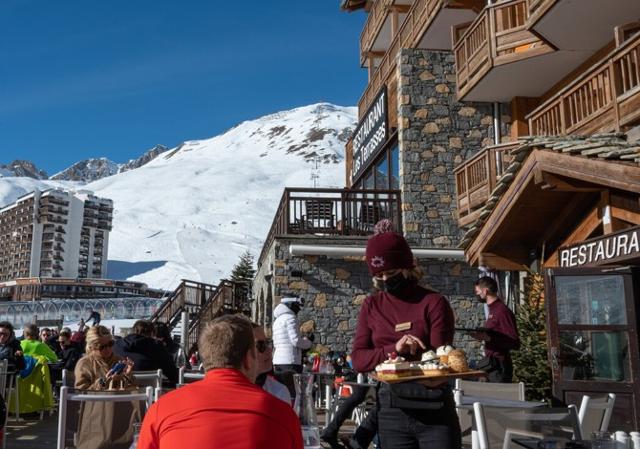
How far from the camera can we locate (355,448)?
4.53 m

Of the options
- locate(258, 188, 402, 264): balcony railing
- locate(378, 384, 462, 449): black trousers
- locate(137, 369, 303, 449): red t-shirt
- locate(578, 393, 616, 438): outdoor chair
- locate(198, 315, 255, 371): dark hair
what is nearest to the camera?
locate(137, 369, 303, 449): red t-shirt

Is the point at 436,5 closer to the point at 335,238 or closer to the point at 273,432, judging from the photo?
the point at 335,238

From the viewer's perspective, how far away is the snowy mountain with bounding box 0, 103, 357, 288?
271 ft

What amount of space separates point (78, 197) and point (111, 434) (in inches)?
3985

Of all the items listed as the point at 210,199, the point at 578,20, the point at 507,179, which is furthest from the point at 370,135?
the point at 210,199

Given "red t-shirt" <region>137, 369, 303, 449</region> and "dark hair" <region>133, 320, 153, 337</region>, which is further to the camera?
"dark hair" <region>133, 320, 153, 337</region>

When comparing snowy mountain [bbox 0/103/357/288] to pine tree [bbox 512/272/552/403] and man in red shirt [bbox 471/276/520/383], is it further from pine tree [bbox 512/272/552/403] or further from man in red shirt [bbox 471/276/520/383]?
man in red shirt [bbox 471/276/520/383]

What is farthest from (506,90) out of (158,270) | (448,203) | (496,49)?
(158,270)

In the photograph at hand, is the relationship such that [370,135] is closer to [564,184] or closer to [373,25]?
[373,25]

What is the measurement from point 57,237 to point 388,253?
9764 centimetres

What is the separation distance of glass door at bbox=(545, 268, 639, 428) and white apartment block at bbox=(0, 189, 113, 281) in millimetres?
90567

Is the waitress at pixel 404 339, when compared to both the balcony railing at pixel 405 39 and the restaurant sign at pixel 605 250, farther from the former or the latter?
the balcony railing at pixel 405 39

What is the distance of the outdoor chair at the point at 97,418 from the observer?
3.95 meters

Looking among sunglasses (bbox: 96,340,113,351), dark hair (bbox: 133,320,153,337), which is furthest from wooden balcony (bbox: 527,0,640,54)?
sunglasses (bbox: 96,340,113,351)
